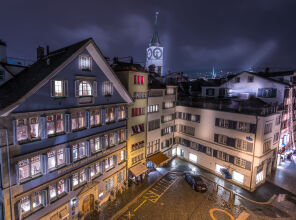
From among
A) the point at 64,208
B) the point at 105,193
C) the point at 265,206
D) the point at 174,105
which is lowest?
the point at 265,206

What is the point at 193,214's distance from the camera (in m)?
22.7

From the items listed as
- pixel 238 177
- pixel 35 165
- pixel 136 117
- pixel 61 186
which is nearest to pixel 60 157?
pixel 35 165

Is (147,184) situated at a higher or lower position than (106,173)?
lower

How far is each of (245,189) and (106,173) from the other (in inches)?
958

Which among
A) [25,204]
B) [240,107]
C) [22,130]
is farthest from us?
[240,107]

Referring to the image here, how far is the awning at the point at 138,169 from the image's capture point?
2794 cm

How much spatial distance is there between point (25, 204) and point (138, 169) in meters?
16.9

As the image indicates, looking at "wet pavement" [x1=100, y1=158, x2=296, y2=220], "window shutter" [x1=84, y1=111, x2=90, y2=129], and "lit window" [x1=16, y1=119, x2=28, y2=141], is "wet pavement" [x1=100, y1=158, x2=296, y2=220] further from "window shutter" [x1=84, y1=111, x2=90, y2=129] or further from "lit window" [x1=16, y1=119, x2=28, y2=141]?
"lit window" [x1=16, y1=119, x2=28, y2=141]

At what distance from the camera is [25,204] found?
Result: 15.2m

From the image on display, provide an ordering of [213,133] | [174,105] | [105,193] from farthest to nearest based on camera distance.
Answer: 1. [174,105]
2. [213,133]
3. [105,193]

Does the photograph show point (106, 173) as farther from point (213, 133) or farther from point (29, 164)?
point (213, 133)

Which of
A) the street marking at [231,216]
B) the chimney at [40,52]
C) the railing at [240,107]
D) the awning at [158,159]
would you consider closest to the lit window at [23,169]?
the chimney at [40,52]

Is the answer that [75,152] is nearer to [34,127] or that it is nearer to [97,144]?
[97,144]

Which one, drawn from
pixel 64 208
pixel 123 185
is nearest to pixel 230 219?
pixel 123 185
